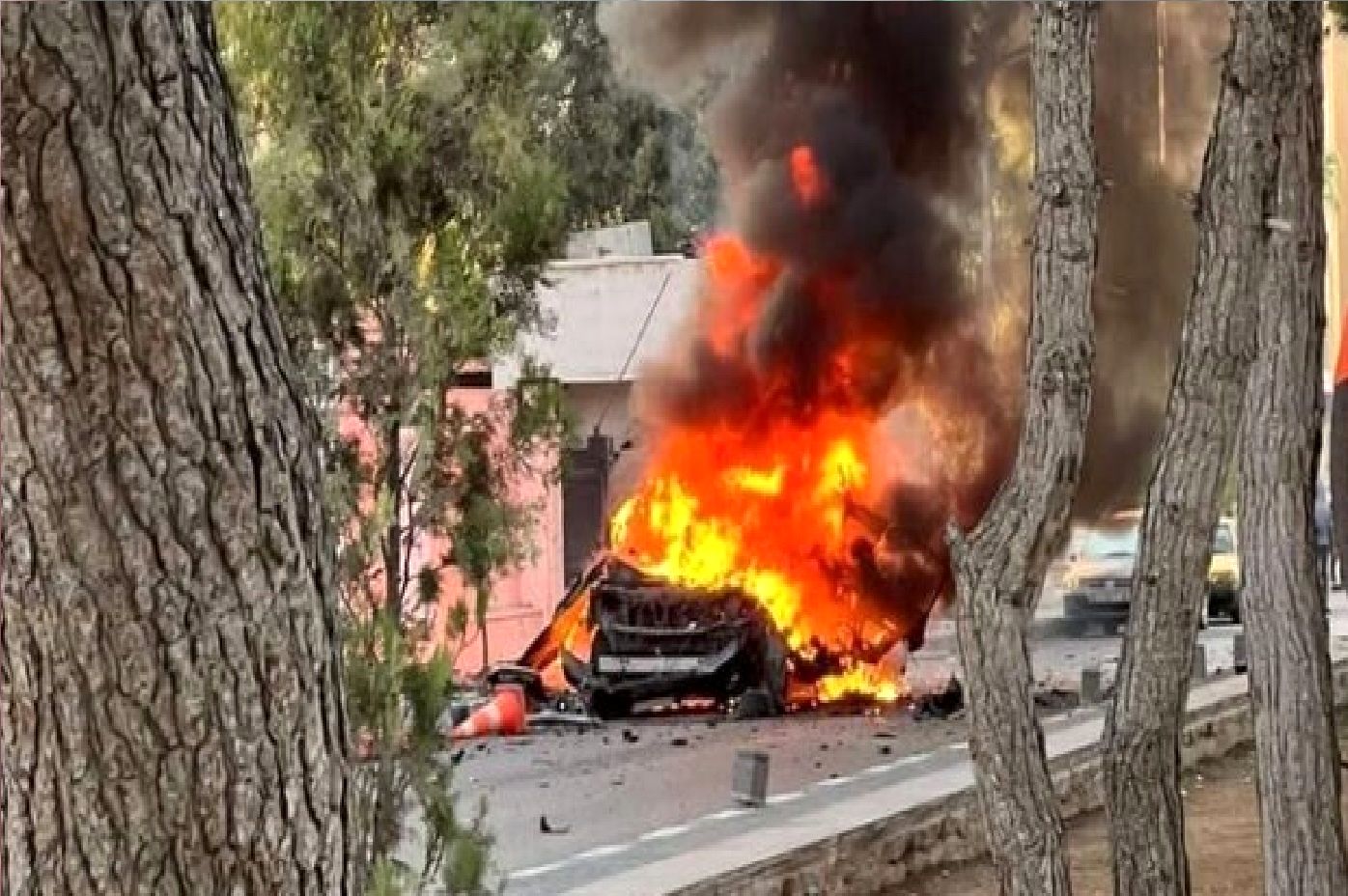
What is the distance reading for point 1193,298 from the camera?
5816mm

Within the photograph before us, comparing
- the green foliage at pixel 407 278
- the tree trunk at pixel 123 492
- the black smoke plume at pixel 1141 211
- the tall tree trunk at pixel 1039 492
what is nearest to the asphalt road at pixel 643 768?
the black smoke plume at pixel 1141 211

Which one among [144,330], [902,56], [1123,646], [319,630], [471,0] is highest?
[902,56]

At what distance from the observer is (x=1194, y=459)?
5742 mm

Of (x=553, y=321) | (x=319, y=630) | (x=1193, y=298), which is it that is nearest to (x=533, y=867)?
(x=553, y=321)

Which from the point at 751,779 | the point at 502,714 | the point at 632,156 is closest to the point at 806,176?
the point at 502,714

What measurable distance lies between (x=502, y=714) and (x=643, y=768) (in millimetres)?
2235

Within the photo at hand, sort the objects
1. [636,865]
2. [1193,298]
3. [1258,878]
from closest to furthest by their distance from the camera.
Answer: [1193,298], [636,865], [1258,878]

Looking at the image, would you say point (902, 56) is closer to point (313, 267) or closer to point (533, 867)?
point (533, 867)

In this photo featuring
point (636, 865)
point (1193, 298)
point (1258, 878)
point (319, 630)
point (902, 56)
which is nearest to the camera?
point (319, 630)

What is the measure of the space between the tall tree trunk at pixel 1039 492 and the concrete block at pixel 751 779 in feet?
13.8

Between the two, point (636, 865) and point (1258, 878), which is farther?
point (1258, 878)

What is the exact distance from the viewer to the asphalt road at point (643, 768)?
10.7 m

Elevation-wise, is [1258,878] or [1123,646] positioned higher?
[1123,646]

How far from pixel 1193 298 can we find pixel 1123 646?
93 cm
